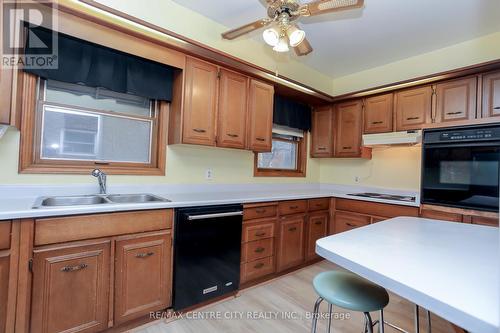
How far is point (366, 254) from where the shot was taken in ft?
2.95

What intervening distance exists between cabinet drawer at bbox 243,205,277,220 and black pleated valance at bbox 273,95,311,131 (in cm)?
125

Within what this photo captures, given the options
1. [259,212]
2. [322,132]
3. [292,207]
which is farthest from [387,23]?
[259,212]

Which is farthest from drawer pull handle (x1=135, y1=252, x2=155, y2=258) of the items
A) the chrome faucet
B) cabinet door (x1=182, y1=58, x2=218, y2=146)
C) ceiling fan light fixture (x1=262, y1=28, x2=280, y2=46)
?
ceiling fan light fixture (x1=262, y1=28, x2=280, y2=46)

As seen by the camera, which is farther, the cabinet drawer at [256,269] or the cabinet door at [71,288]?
the cabinet drawer at [256,269]

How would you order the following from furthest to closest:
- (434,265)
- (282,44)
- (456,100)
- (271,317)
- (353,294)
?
(456,100) < (271,317) < (282,44) < (353,294) < (434,265)

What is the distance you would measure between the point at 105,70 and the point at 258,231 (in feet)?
6.37

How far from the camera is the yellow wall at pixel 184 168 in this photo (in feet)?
5.67

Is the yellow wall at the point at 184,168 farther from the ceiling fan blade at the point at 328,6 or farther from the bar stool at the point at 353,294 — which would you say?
the bar stool at the point at 353,294

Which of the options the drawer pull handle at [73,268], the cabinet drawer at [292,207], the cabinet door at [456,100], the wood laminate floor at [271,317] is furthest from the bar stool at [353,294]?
the cabinet door at [456,100]

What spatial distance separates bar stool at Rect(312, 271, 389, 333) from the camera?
3.50ft

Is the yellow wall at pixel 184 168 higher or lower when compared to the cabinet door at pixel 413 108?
lower

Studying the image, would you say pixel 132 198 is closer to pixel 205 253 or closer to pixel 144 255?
pixel 144 255

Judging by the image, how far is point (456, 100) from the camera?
2496 millimetres

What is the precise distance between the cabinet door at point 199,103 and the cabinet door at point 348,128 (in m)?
1.92
